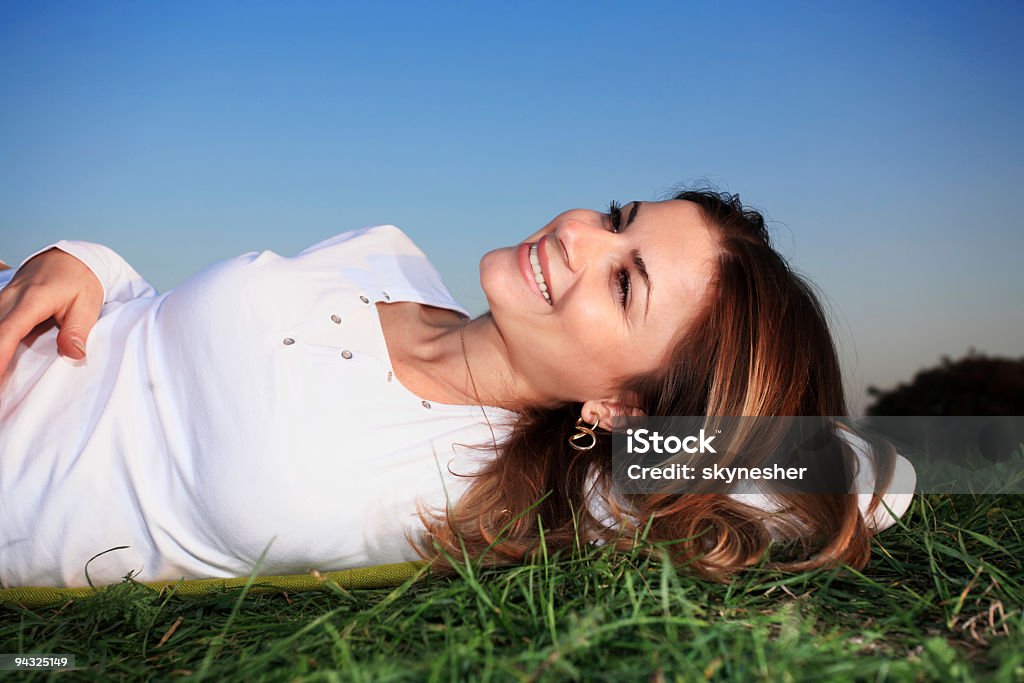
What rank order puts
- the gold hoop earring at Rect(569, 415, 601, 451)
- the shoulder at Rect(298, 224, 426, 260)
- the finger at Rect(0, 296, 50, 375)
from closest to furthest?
the finger at Rect(0, 296, 50, 375), the gold hoop earring at Rect(569, 415, 601, 451), the shoulder at Rect(298, 224, 426, 260)

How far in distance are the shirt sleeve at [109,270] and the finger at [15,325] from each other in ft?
1.11

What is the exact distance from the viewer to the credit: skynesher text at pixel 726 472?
232cm

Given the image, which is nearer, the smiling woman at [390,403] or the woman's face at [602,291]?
the smiling woman at [390,403]

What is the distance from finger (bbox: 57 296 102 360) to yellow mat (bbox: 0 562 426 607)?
61cm

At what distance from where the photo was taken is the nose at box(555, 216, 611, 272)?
2.25 meters

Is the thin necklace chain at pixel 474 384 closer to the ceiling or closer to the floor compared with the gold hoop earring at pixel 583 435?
closer to the ceiling

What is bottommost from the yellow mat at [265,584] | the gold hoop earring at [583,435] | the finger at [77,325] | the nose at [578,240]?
the yellow mat at [265,584]

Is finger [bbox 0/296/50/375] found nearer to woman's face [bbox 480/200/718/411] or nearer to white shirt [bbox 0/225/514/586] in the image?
white shirt [bbox 0/225/514/586]

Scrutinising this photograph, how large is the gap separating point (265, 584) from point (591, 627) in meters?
0.97

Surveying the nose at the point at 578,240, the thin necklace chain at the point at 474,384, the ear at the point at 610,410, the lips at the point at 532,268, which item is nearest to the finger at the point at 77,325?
the thin necklace chain at the point at 474,384

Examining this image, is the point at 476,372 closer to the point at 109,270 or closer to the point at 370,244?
the point at 370,244

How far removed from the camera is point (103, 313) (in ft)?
7.95

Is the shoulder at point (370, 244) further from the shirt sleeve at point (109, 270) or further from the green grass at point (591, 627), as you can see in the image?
the green grass at point (591, 627)

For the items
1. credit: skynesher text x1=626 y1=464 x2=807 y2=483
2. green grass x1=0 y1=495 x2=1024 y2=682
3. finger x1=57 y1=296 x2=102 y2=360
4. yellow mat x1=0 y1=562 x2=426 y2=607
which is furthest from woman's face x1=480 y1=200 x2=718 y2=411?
finger x1=57 y1=296 x2=102 y2=360
